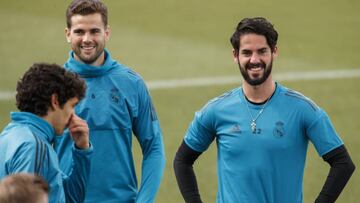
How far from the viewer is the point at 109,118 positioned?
566 cm

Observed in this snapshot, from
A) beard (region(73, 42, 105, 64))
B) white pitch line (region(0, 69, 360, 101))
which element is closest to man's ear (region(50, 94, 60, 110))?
beard (region(73, 42, 105, 64))

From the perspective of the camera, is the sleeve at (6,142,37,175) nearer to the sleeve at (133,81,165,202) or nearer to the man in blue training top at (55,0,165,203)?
the man in blue training top at (55,0,165,203)

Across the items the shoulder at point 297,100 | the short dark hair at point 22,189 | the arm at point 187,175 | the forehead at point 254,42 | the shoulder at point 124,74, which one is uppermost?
the forehead at point 254,42

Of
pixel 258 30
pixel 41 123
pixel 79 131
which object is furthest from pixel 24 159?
pixel 258 30

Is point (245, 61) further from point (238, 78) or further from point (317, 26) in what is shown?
point (317, 26)

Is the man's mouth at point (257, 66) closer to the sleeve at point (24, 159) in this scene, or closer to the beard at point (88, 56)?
the beard at point (88, 56)

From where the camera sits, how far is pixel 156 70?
45.8 feet

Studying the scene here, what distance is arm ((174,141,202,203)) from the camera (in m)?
5.71

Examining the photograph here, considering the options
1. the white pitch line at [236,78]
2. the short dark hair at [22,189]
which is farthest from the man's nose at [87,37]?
the white pitch line at [236,78]

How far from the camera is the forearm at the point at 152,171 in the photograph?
18.6 ft

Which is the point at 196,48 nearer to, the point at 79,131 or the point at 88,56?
the point at 88,56

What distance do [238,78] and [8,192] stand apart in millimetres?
10137

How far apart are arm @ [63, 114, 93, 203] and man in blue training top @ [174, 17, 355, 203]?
3.07 feet

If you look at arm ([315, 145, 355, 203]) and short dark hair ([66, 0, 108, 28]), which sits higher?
short dark hair ([66, 0, 108, 28])
